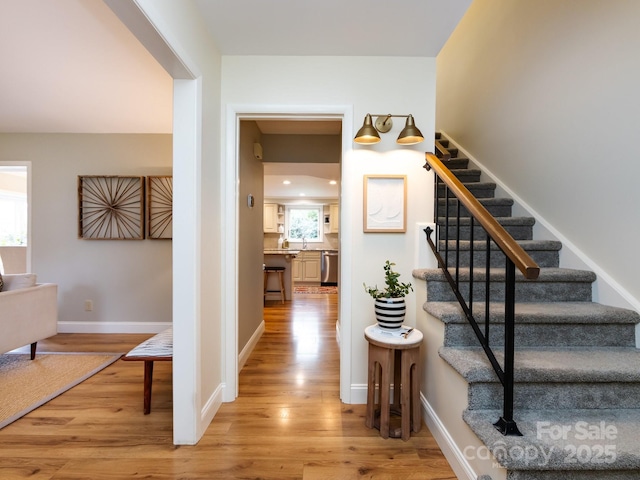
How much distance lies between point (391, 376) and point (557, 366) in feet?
2.72

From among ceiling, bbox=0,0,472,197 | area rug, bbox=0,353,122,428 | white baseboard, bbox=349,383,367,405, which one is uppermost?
ceiling, bbox=0,0,472,197

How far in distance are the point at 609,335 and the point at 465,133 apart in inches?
97.6

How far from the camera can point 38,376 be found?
241 centimetres

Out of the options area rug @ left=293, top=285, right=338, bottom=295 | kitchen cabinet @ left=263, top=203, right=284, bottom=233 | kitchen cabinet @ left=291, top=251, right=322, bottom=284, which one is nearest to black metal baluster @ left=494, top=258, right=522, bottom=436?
area rug @ left=293, top=285, right=338, bottom=295

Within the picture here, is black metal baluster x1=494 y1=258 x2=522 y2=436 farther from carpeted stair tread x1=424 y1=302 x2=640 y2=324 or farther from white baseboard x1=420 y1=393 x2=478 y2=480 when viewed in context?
carpeted stair tread x1=424 y1=302 x2=640 y2=324

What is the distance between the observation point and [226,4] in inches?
64.4

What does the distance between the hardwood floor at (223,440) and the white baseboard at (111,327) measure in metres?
1.01

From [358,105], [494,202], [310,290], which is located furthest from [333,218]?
[358,105]

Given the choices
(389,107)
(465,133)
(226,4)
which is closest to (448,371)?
(389,107)

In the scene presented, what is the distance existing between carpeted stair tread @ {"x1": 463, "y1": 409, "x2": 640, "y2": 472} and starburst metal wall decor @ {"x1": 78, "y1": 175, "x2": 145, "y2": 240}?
3.84 metres

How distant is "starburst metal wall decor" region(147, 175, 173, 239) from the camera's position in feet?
11.4

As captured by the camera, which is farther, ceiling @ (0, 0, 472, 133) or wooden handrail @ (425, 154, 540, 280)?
ceiling @ (0, 0, 472, 133)

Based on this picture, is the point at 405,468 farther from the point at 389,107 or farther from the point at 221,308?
the point at 389,107

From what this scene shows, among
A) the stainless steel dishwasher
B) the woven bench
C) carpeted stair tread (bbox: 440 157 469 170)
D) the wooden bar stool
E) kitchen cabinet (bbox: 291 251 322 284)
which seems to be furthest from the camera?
kitchen cabinet (bbox: 291 251 322 284)
